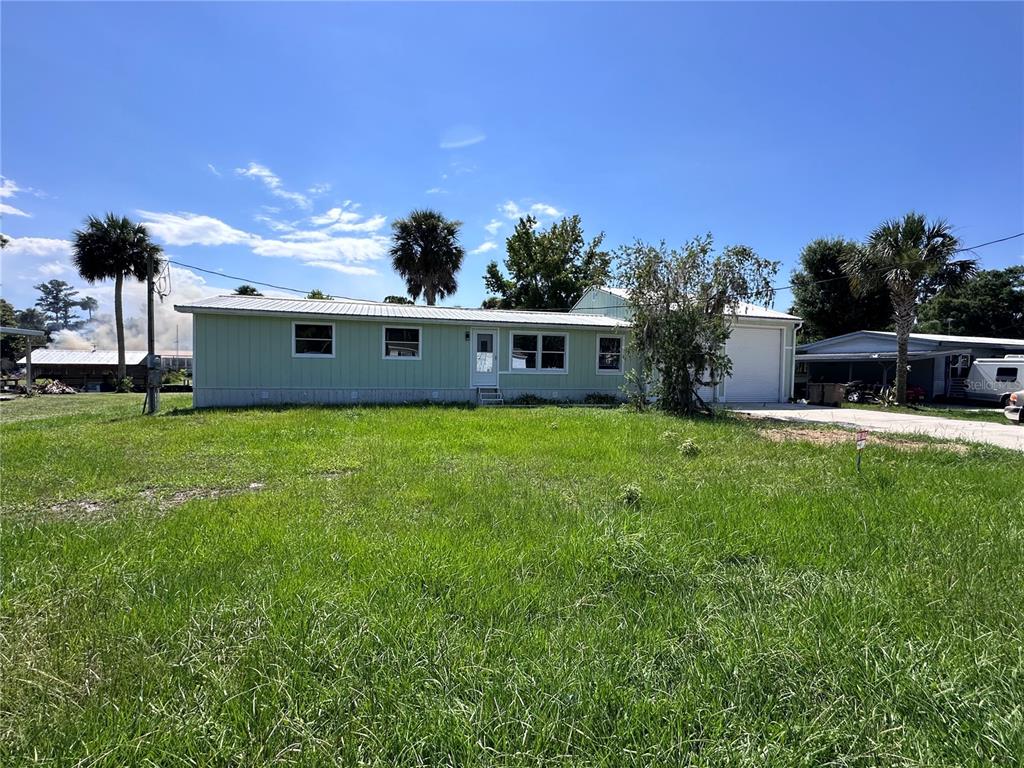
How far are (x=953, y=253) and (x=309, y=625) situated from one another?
2100 centimetres

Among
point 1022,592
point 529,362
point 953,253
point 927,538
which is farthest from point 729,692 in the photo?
point 953,253

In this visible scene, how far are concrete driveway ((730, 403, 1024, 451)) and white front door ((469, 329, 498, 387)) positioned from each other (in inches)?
285

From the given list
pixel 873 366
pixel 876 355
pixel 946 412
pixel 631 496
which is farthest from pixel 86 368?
pixel 873 366

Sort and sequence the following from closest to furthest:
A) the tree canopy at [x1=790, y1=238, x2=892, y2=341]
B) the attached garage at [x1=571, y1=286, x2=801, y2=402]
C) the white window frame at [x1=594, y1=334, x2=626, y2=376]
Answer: the white window frame at [x1=594, y1=334, x2=626, y2=376] < the attached garage at [x1=571, y1=286, x2=801, y2=402] < the tree canopy at [x1=790, y1=238, x2=892, y2=341]

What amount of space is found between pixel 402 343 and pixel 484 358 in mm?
2545

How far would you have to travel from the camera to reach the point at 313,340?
1393cm

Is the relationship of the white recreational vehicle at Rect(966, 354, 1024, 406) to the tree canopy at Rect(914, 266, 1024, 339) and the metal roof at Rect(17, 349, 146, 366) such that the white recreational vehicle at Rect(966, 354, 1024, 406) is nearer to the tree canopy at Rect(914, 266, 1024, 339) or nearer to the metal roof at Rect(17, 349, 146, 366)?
the tree canopy at Rect(914, 266, 1024, 339)

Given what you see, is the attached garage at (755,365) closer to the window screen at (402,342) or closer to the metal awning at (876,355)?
the metal awning at (876,355)

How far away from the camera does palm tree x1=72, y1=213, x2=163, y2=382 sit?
2520 cm

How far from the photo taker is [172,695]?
79.7 inches

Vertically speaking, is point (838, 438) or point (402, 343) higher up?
point (402, 343)

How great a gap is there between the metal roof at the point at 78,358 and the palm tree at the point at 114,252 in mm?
5283

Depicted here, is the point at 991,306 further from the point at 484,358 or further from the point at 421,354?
the point at 421,354

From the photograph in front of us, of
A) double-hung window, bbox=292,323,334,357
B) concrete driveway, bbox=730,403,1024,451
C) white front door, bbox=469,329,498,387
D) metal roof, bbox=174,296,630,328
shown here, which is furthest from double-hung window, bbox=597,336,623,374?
double-hung window, bbox=292,323,334,357
